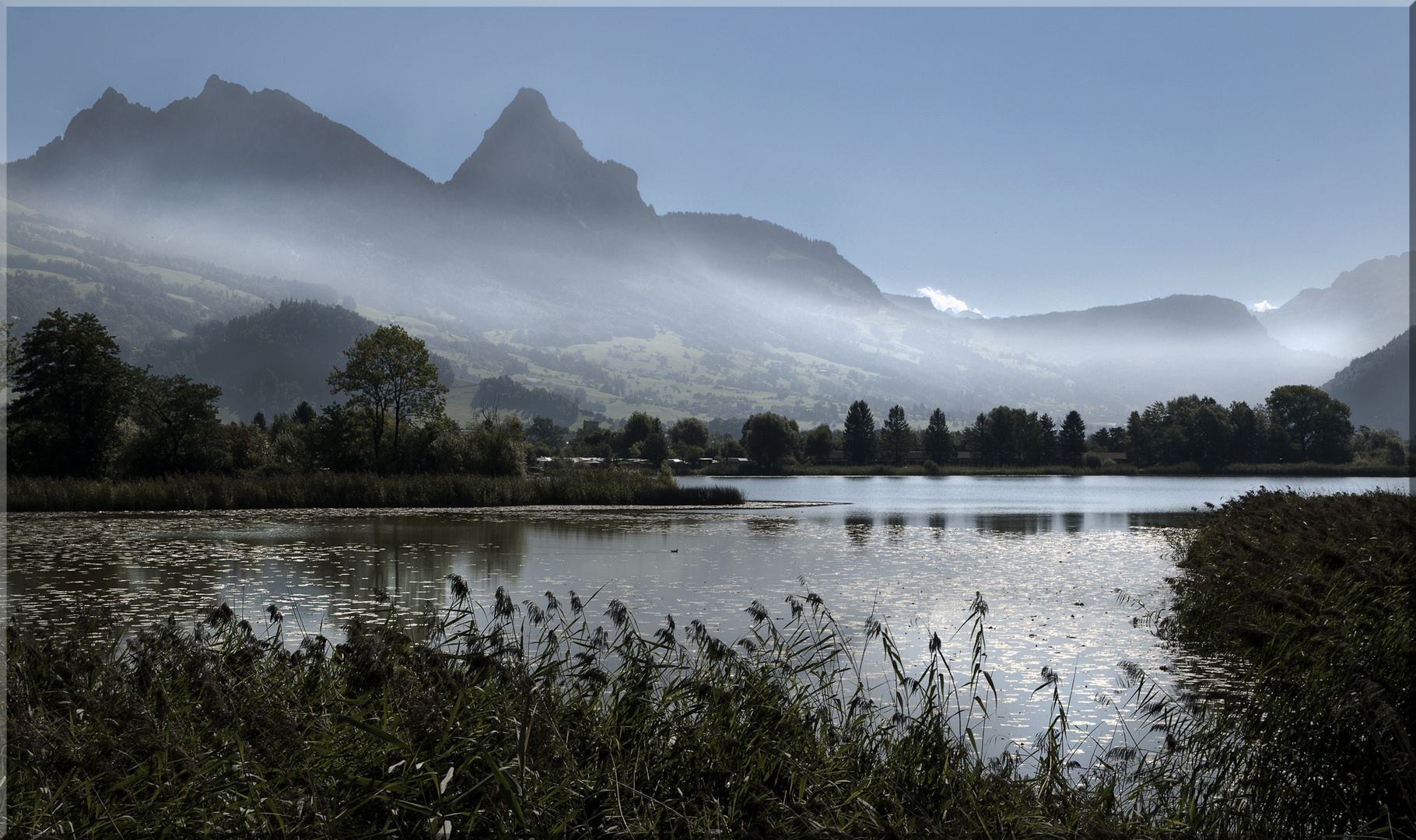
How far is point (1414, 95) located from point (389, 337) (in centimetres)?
4826

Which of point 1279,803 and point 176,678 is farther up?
point 176,678

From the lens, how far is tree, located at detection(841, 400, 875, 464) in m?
139

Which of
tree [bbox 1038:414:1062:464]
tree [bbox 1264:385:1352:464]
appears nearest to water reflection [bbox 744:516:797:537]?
tree [bbox 1038:414:1062:464]

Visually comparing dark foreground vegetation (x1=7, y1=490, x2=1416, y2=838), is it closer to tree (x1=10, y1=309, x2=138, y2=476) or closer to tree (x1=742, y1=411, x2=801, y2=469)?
tree (x1=10, y1=309, x2=138, y2=476)

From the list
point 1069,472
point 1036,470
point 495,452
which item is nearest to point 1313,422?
point 1069,472

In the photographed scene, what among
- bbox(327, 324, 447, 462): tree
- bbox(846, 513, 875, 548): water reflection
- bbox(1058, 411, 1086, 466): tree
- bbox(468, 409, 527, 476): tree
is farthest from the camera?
bbox(1058, 411, 1086, 466): tree

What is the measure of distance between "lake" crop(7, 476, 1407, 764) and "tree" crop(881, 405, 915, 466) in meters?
111

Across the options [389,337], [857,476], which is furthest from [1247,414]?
[389,337]

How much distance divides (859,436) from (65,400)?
386 ft

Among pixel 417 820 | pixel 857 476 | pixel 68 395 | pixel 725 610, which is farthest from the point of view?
pixel 857 476

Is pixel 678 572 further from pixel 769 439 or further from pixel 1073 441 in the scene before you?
pixel 1073 441

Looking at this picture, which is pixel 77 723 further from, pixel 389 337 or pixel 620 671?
pixel 389 337

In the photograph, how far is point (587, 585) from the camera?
1477 centimetres

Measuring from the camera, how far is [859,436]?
14000 centimetres
